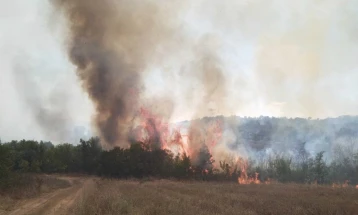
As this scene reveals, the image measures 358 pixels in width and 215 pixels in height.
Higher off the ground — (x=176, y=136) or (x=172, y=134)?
(x=172, y=134)

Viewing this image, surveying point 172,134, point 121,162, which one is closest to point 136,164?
point 121,162

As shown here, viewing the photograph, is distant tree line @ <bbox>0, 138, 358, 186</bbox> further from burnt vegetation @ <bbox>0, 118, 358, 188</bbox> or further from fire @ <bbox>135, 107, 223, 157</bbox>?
fire @ <bbox>135, 107, 223, 157</bbox>

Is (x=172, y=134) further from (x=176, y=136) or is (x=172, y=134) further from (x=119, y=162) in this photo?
(x=119, y=162)

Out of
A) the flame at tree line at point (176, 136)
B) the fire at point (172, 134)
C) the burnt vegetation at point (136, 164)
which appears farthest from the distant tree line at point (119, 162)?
the fire at point (172, 134)

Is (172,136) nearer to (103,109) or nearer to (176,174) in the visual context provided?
(176,174)

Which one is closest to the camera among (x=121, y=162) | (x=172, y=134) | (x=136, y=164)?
(x=121, y=162)

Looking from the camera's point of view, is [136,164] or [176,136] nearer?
[136,164]

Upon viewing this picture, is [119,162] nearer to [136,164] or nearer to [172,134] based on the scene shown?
[136,164]

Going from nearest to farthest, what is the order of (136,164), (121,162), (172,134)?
(121,162)
(136,164)
(172,134)

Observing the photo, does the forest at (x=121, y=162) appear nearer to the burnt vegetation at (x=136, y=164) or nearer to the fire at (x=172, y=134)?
the burnt vegetation at (x=136, y=164)

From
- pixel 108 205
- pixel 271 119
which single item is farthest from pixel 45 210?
pixel 271 119

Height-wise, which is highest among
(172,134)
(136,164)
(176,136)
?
(172,134)

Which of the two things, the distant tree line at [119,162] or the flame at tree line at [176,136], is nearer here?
the distant tree line at [119,162]

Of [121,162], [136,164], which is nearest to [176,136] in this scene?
[136,164]
